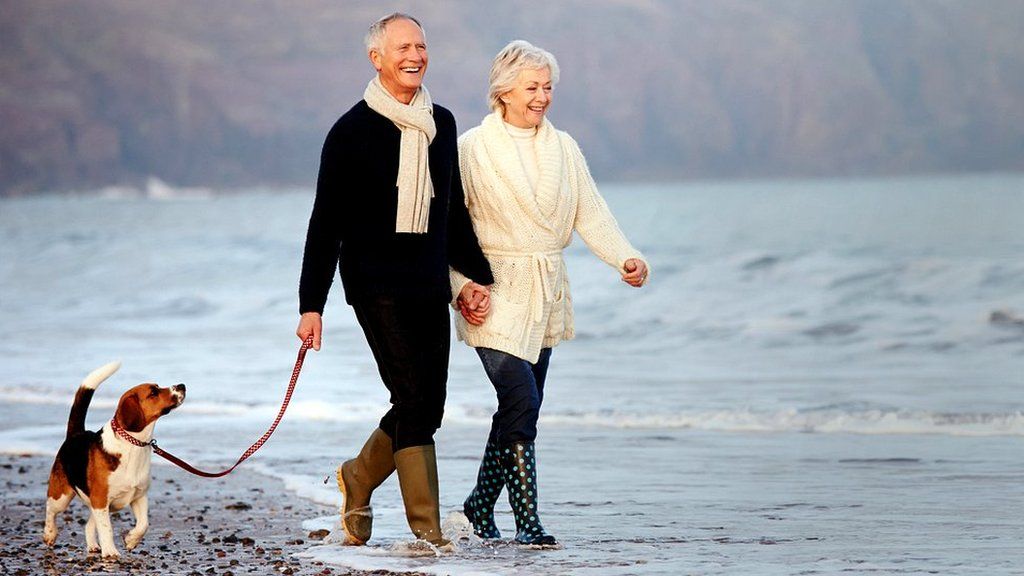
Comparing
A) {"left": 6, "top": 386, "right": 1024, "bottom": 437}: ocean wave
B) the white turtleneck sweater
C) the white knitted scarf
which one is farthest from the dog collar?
{"left": 6, "top": 386, "right": 1024, "bottom": 437}: ocean wave

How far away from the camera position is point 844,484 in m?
5.86

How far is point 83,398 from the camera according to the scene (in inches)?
176

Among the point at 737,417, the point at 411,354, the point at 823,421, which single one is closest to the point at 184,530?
the point at 411,354

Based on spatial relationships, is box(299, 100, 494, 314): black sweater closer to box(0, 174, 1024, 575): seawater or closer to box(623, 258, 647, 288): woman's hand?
box(623, 258, 647, 288): woman's hand

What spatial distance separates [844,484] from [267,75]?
147 feet

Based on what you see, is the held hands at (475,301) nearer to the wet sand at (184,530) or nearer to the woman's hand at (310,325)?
the woman's hand at (310,325)

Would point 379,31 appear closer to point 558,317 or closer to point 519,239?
point 519,239

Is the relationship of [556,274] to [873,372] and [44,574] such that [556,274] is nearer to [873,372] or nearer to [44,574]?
[44,574]

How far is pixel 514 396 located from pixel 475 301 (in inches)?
12.0

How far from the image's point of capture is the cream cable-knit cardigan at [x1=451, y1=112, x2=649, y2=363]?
4371mm

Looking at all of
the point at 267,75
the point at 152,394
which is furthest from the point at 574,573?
the point at 267,75

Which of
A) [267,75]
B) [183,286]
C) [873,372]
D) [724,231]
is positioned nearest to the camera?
[873,372]

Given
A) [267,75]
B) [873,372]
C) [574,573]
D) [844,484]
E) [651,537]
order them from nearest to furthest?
[574,573] < [651,537] < [844,484] < [873,372] < [267,75]

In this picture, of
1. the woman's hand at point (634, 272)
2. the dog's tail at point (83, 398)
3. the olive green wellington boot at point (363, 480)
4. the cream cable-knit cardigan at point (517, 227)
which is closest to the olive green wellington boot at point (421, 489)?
the olive green wellington boot at point (363, 480)
